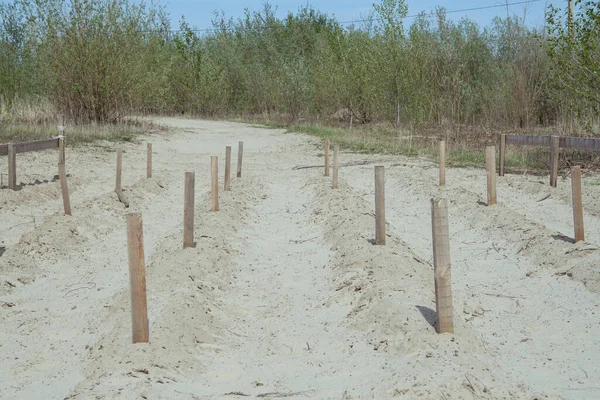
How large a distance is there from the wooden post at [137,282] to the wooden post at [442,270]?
7.17ft

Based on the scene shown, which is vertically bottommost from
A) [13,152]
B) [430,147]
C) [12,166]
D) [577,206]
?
[577,206]

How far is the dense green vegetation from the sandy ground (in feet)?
21.0

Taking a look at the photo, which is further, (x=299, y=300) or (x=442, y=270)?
(x=299, y=300)

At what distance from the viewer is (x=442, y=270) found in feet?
18.8

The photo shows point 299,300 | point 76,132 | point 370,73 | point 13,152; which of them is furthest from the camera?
point 370,73

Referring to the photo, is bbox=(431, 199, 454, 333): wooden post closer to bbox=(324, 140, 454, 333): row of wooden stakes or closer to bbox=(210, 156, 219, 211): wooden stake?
bbox=(324, 140, 454, 333): row of wooden stakes

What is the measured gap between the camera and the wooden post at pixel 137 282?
213 inches

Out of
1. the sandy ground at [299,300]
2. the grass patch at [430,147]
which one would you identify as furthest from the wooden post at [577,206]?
the grass patch at [430,147]

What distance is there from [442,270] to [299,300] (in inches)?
79.7

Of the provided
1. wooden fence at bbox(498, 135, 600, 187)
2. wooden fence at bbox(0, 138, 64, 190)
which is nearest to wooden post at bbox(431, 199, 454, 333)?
wooden fence at bbox(0, 138, 64, 190)

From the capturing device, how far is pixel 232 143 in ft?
77.1

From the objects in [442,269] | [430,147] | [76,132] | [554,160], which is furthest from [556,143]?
[76,132]

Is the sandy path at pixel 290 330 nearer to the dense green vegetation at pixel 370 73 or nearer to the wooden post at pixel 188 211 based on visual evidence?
the wooden post at pixel 188 211

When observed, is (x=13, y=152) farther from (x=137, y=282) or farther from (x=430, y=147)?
(x=430, y=147)
